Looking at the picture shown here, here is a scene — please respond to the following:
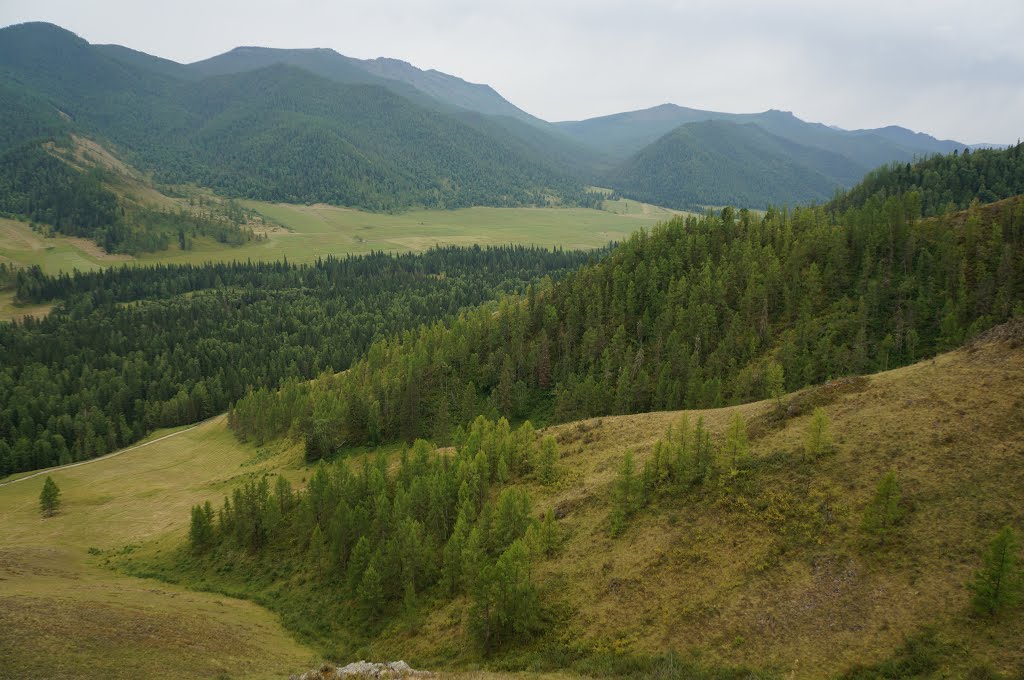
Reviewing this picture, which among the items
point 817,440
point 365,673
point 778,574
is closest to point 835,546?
point 778,574

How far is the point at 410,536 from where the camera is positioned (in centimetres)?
6091

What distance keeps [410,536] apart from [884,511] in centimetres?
4498

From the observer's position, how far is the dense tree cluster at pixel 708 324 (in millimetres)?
105500

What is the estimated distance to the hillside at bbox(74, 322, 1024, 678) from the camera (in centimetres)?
3353

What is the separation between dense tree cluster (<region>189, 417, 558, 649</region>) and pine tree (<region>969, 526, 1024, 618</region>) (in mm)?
30238

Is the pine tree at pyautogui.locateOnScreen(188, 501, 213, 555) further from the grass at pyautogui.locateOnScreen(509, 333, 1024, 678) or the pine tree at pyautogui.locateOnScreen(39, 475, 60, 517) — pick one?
the grass at pyautogui.locateOnScreen(509, 333, 1024, 678)

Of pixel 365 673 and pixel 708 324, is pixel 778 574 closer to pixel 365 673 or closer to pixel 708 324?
pixel 365 673

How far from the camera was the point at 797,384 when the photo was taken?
10519 centimetres

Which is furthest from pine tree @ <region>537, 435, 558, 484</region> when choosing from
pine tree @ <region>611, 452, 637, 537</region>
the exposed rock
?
the exposed rock

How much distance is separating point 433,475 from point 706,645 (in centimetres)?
4155

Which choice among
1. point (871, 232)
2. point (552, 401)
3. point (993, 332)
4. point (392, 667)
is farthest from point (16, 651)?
point (871, 232)

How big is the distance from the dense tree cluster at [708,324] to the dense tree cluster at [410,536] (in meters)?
40.9

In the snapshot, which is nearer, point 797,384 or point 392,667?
point 392,667

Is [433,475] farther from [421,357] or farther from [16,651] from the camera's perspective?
[421,357]
